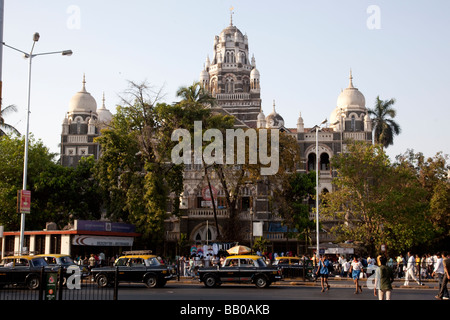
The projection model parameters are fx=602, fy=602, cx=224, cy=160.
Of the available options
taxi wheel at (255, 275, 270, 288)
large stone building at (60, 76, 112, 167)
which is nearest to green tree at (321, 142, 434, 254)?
taxi wheel at (255, 275, 270, 288)

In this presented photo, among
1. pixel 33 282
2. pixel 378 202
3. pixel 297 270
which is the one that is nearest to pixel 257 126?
pixel 378 202

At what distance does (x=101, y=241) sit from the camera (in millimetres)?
38125

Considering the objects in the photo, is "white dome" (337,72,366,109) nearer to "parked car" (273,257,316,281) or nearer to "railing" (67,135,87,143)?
"railing" (67,135,87,143)

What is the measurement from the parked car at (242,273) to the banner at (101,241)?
12.9 meters

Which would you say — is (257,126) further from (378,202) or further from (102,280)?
(102,280)

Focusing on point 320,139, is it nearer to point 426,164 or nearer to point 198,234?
point 426,164

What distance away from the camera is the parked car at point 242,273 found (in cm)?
2533

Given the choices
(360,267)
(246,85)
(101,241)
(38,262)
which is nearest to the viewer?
(38,262)

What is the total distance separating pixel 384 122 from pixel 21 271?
151 ft

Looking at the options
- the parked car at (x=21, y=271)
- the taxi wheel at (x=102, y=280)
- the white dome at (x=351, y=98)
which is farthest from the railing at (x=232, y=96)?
the parked car at (x=21, y=271)

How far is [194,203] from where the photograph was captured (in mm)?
55250

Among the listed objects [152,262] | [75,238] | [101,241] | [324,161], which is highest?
[324,161]

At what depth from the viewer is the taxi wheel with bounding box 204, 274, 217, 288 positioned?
25.7m
